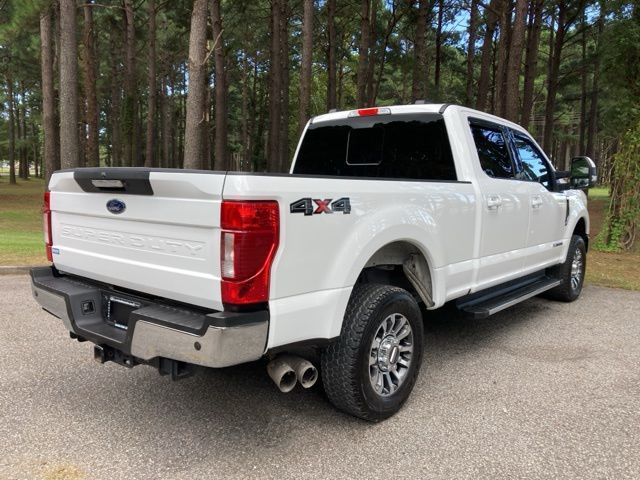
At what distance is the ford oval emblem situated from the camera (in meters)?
2.99

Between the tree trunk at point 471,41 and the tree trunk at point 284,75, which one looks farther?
the tree trunk at point 471,41

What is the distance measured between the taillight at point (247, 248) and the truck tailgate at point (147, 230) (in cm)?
6

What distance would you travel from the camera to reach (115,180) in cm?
293

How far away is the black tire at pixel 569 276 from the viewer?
6.41m

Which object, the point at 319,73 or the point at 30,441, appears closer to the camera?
the point at 30,441

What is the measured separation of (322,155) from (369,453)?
3.04 metres

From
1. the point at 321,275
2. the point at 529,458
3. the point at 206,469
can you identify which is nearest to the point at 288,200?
the point at 321,275

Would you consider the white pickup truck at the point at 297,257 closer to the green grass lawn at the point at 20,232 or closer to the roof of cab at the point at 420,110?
the roof of cab at the point at 420,110

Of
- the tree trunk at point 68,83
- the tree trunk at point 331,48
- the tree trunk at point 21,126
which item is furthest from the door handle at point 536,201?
the tree trunk at point 21,126

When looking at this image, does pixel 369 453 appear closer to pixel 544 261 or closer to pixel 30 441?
pixel 30 441

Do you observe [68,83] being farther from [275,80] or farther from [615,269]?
[615,269]

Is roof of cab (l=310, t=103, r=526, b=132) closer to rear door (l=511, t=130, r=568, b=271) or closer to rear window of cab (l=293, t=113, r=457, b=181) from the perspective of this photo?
rear window of cab (l=293, t=113, r=457, b=181)

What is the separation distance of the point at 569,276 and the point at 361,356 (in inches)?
179

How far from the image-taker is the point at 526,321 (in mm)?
5867
